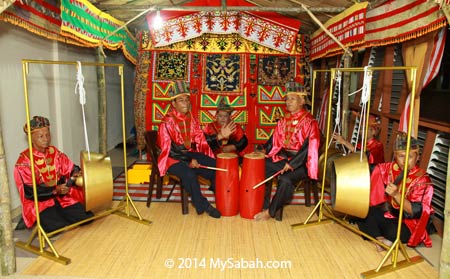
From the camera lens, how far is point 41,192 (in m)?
3.19

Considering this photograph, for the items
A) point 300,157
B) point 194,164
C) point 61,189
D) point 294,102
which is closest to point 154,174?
point 194,164

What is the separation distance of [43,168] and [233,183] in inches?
69.6

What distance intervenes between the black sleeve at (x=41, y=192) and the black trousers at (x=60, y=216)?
13cm

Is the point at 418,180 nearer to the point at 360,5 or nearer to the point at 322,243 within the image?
the point at 322,243

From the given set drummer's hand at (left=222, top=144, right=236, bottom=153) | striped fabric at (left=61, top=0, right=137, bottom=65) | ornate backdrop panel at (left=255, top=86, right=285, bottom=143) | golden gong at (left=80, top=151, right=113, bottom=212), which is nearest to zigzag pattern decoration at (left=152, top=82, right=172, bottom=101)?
striped fabric at (left=61, top=0, right=137, bottom=65)

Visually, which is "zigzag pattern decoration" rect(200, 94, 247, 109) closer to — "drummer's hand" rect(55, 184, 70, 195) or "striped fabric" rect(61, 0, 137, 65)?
"striped fabric" rect(61, 0, 137, 65)

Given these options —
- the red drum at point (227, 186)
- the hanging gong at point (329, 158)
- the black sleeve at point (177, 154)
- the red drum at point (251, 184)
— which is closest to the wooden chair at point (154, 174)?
the black sleeve at point (177, 154)

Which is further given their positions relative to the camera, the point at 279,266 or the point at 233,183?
the point at 233,183

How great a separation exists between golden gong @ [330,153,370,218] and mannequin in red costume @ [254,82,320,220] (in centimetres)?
63

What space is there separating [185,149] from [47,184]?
1513mm

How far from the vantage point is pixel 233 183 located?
12.3 ft

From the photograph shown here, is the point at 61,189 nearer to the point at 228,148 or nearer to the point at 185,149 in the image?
the point at 185,149

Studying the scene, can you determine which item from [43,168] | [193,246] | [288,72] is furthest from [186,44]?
[193,246]

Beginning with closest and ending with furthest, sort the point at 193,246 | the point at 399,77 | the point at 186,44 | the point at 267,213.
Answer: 1. the point at 193,246
2. the point at 267,213
3. the point at 399,77
4. the point at 186,44
